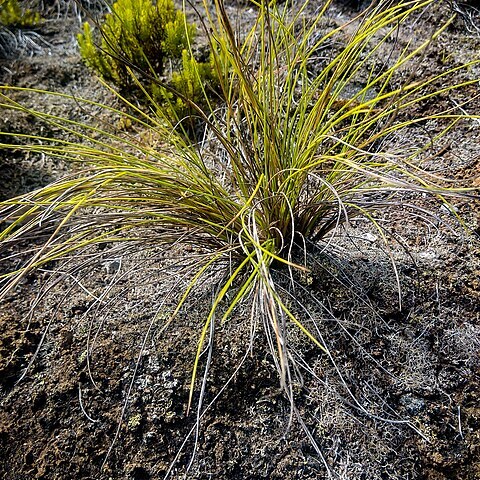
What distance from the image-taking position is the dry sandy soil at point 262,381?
1.05 metres

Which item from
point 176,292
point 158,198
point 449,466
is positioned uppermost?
point 158,198

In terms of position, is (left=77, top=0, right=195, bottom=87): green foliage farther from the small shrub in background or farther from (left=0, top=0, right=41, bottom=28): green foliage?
(left=0, top=0, right=41, bottom=28): green foliage

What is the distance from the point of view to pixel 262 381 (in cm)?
114

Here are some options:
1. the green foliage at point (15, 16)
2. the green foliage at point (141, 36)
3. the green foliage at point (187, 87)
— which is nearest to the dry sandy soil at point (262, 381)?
the green foliage at point (187, 87)

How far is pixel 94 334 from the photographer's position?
1260mm

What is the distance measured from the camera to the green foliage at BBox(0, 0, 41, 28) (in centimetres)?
249

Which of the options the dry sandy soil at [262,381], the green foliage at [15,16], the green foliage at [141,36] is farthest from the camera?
the green foliage at [15,16]

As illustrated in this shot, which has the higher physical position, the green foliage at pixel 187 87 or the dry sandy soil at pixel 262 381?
the green foliage at pixel 187 87

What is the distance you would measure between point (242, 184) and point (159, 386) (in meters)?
0.52

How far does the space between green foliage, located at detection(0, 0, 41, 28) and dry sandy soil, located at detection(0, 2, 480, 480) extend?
1.72 m

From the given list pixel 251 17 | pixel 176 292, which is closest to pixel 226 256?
pixel 176 292

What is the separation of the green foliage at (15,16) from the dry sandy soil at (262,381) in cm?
172

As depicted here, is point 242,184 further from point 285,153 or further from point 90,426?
point 90,426

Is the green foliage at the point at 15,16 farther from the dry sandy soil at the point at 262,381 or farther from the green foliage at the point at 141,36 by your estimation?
the dry sandy soil at the point at 262,381
